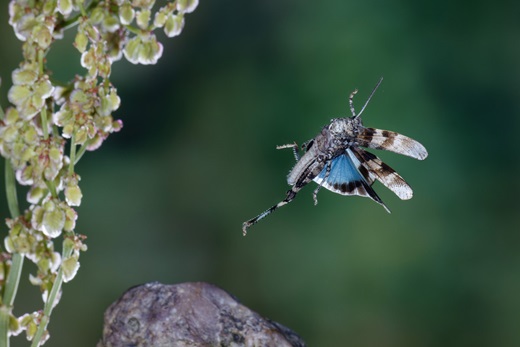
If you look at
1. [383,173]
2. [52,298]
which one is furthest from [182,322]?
[383,173]

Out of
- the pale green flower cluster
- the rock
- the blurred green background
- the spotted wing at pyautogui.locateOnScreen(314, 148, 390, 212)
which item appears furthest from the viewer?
the blurred green background

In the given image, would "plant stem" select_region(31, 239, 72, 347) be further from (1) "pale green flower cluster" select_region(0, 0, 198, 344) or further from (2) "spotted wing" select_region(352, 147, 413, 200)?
(2) "spotted wing" select_region(352, 147, 413, 200)

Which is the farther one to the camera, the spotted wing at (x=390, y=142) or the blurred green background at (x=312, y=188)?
the blurred green background at (x=312, y=188)

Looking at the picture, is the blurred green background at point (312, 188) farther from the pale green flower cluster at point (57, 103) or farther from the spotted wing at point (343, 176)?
the pale green flower cluster at point (57, 103)

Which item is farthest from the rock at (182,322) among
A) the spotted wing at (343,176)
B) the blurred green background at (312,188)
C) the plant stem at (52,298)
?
the blurred green background at (312,188)

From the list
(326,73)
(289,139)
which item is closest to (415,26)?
(326,73)

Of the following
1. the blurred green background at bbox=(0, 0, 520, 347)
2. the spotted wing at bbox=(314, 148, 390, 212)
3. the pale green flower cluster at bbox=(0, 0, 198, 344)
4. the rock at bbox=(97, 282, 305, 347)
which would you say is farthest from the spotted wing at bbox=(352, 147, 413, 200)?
the blurred green background at bbox=(0, 0, 520, 347)
